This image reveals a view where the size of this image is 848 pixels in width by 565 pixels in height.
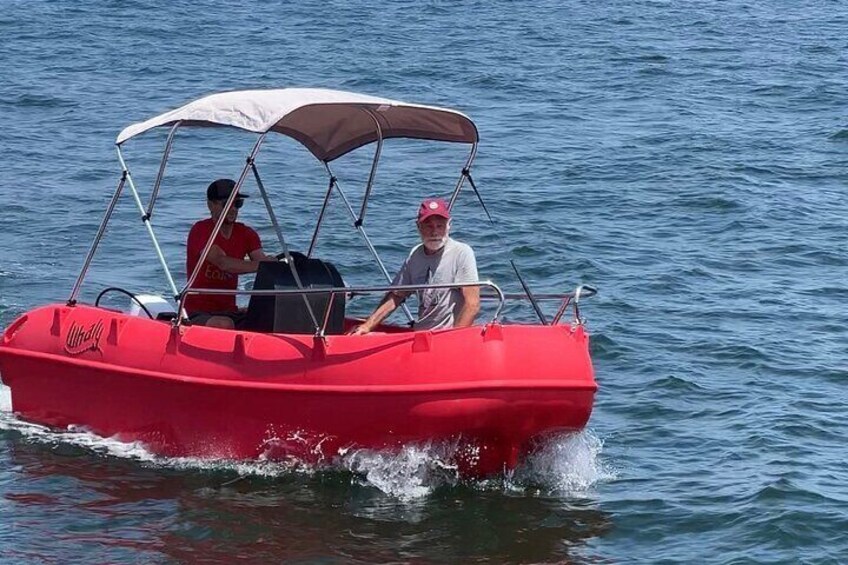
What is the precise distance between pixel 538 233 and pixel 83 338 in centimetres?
764

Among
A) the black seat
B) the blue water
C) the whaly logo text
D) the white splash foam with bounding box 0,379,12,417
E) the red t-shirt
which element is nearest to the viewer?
the blue water

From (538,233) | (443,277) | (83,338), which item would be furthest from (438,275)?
(538,233)

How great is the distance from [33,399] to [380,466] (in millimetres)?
2833

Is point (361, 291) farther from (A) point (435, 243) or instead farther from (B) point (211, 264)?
(B) point (211, 264)

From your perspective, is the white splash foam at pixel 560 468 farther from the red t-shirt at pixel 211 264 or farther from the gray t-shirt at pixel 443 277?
the red t-shirt at pixel 211 264

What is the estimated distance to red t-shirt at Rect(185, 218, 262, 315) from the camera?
1104 cm

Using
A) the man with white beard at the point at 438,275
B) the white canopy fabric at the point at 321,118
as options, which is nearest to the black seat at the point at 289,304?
the man with white beard at the point at 438,275

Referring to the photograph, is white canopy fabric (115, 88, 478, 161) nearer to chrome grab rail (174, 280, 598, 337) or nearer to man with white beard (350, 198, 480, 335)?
man with white beard (350, 198, 480, 335)

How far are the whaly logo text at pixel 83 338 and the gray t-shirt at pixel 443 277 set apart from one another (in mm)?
2211

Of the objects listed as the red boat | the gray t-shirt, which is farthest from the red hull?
the gray t-shirt

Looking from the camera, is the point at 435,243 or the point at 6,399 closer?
the point at 435,243

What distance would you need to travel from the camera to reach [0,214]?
1756 cm

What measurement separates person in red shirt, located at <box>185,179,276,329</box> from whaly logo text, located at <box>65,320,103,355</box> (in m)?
0.67

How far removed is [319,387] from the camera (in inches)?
378
